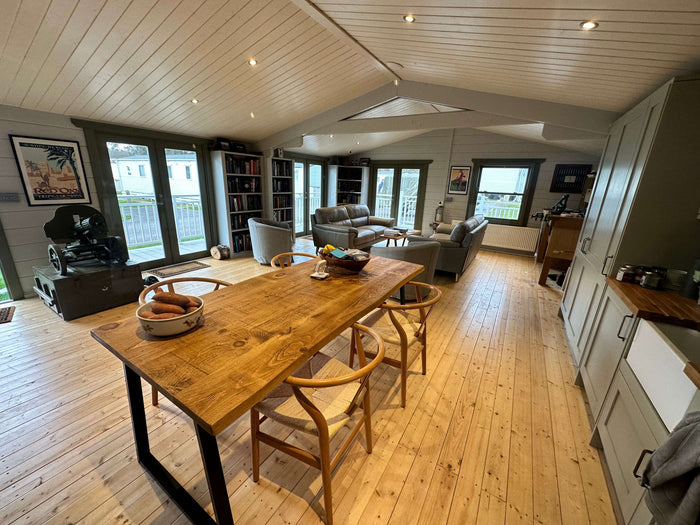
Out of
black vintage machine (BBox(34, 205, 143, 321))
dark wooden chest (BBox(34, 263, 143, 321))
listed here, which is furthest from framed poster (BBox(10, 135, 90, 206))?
dark wooden chest (BBox(34, 263, 143, 321))

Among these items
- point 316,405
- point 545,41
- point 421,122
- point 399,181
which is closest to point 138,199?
point 316,405

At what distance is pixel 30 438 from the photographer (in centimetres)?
149

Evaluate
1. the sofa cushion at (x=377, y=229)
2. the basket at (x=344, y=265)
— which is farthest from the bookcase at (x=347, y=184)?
the basket at (x=344, y=265)

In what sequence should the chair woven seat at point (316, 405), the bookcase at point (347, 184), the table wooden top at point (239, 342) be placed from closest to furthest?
the table wooden top at point (239, 342) → the chair woven seat at point (316, 405) → the bookcase at point (347, 184)

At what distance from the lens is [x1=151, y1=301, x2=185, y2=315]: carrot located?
1064mm

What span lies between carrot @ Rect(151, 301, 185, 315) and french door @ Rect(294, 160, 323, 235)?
19.0 feet

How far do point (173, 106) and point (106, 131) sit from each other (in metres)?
0.99

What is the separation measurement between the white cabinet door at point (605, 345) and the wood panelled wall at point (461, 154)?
15.9 ft

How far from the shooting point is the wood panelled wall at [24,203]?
9.02ft

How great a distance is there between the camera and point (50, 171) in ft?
9.98

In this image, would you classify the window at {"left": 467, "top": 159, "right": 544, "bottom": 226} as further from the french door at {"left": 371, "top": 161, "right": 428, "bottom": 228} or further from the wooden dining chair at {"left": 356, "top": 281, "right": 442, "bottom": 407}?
the wooden dining chair at {"left": 356, "top": 281, "right": 442, "bottom": 407}

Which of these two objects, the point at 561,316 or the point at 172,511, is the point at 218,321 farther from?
the point at 561,316

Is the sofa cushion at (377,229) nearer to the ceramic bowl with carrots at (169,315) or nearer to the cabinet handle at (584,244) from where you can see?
the cabinet handle at (584,244)

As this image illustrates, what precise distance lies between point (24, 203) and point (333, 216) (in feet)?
13.6
